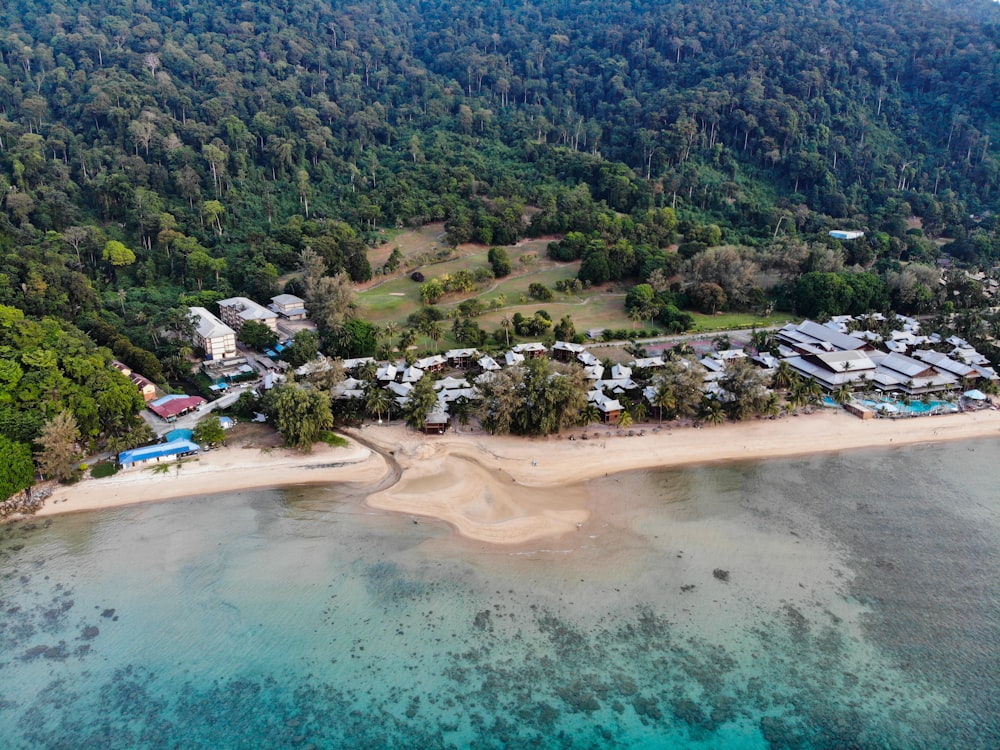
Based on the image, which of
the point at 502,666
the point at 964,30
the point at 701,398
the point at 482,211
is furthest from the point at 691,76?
the point at 502,666

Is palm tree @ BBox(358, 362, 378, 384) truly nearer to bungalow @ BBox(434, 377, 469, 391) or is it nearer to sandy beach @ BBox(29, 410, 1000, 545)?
sandy beach @ BBox(29, 410, 1000, 545)

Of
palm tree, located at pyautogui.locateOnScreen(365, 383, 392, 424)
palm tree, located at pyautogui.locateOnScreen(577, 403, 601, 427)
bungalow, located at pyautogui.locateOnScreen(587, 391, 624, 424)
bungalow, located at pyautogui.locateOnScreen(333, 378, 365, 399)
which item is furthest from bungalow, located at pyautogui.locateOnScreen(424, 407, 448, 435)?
bungalow, located at pyautogui.locateOnScreen(587, 391, 624, 424)

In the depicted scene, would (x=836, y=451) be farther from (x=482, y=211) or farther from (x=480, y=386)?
(x=482, y=211)

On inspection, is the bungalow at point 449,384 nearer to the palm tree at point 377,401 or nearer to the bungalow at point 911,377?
the palm tree at point 377,401

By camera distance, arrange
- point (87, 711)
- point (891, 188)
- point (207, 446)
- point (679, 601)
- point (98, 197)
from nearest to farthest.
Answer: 1. point (87, 711)
2. point (679, 601)
3. point (207, 446)
4. point (98, 197)
5. point (891, 188)

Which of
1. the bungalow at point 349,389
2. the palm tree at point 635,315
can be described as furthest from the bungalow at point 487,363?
the palm tree at point 635,315
